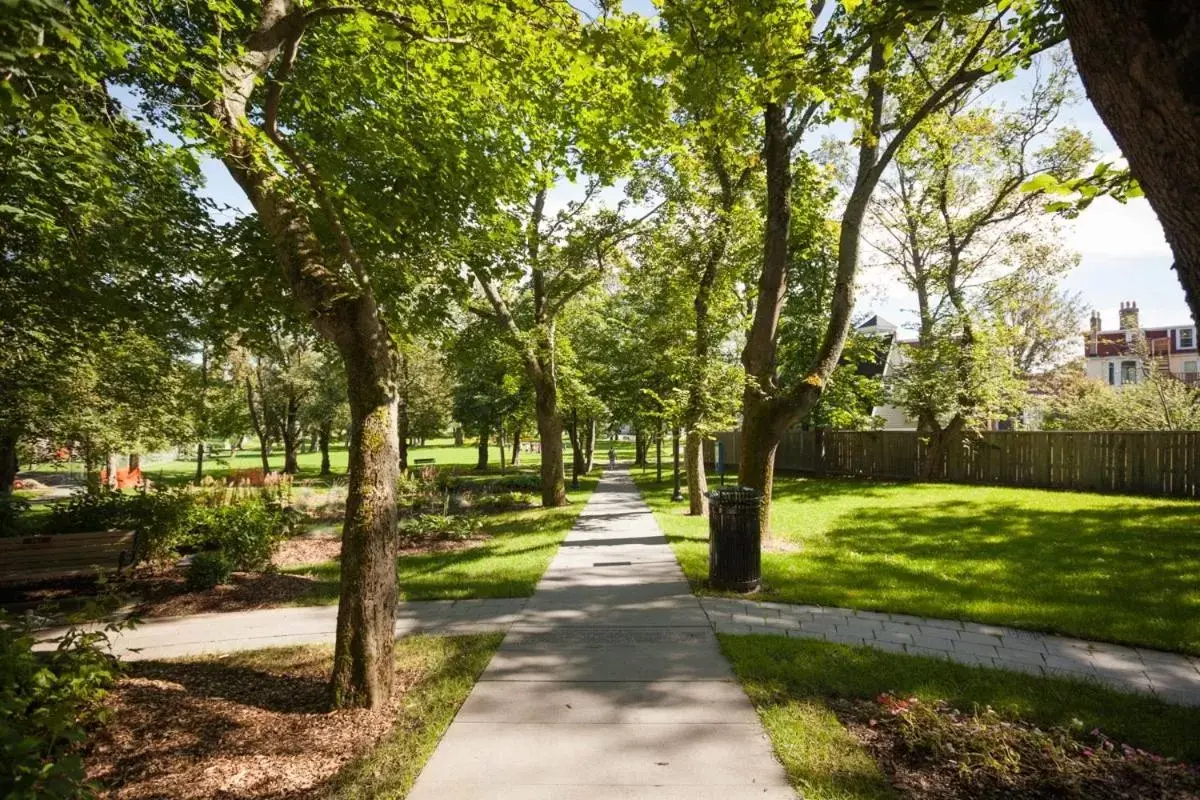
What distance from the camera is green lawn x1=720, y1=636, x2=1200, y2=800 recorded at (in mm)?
3422

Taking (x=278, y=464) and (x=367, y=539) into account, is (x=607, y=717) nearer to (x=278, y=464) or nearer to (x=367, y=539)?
(x=367, y=539)

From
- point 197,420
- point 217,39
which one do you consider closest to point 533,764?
point 217,39

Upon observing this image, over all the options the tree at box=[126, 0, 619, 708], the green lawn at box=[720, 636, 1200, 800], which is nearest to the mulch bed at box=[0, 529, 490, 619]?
the tree at box=[126, 0, 619, 708]

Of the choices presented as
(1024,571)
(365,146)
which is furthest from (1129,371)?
(365,146)

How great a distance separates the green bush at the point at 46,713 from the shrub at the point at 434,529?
274 inches

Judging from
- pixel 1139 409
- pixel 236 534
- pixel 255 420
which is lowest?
pixel 236 534

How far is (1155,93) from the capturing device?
5.08 feet

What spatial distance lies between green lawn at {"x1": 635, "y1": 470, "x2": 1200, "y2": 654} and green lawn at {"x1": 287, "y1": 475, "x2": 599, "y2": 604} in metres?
2.40

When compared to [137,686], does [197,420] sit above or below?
above

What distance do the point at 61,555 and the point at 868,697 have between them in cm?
1010

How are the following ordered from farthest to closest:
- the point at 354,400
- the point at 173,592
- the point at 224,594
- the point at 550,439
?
the point at 550,439, the point at 173,592, the point at 224,594, the point at 354,400

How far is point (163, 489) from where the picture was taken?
9898 millimetres

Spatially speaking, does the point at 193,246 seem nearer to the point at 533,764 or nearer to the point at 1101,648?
the point at 533,764

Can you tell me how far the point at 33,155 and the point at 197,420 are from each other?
1523 centimetres
